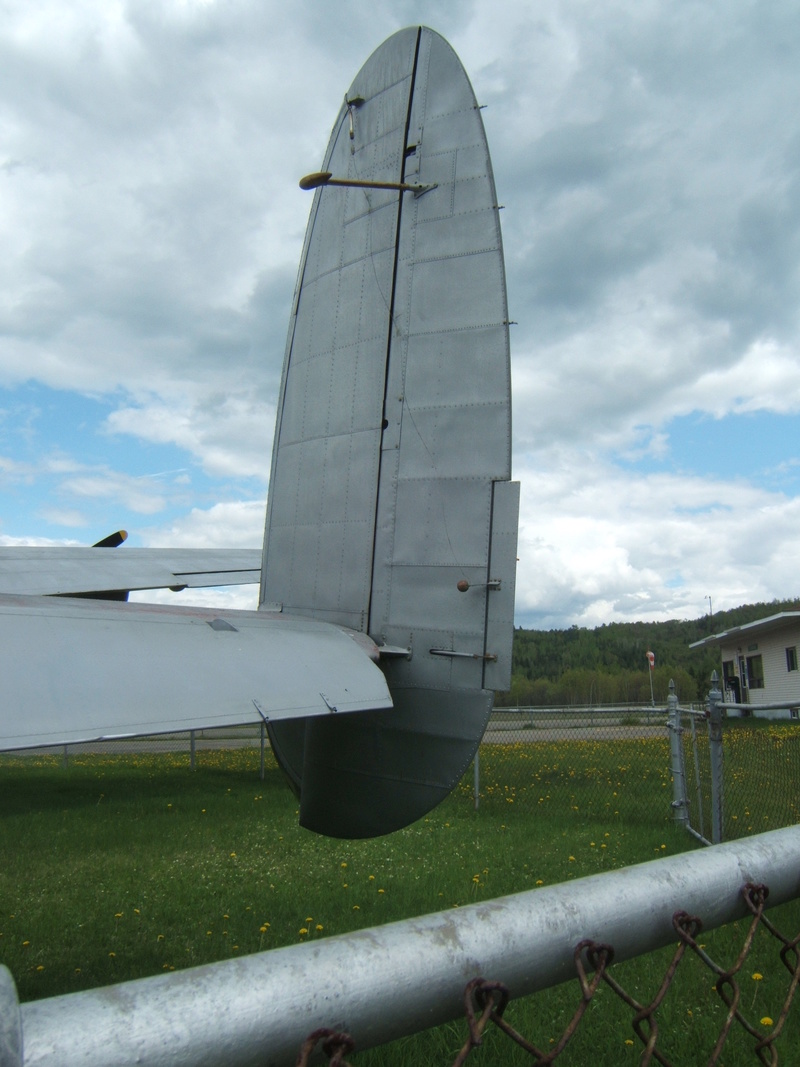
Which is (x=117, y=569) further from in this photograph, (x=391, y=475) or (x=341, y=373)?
(x=391, y=475)

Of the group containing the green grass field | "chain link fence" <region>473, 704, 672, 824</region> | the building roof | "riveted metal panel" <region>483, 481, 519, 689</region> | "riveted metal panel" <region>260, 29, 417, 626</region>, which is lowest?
the green grass field

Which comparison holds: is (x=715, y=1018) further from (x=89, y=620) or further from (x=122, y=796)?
(x=122, y=796)

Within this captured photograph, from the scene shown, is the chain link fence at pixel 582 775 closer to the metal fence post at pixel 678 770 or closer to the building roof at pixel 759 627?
the metal fence post at pixel 678 770

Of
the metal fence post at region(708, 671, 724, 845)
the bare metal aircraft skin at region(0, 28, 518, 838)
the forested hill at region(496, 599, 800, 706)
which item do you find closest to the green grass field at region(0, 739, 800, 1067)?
the metal fence post at region(708, 671, 724, 845)

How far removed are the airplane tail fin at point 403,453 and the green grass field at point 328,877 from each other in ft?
4.92

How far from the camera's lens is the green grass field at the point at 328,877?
4.17m

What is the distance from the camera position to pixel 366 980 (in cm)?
88

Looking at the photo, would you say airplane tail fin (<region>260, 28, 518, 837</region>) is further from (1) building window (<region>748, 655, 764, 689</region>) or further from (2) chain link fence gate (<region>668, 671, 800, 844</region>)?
(1) building window (<region>748, 655, 764, 689</region>)

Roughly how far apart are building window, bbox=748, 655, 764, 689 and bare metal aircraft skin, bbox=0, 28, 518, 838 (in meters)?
32.7

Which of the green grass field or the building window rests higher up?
the building window

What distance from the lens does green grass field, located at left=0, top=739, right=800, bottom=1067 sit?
13.7 ft

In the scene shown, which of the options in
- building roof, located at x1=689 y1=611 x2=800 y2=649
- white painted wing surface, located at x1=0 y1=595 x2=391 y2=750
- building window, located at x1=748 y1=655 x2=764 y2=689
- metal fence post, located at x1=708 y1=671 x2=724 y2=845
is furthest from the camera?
building window, located at x1=748 y1=655 x2=764 y2=689

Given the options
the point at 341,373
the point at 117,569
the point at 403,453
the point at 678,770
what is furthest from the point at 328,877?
the point at 341,373

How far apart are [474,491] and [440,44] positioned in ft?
9.23
